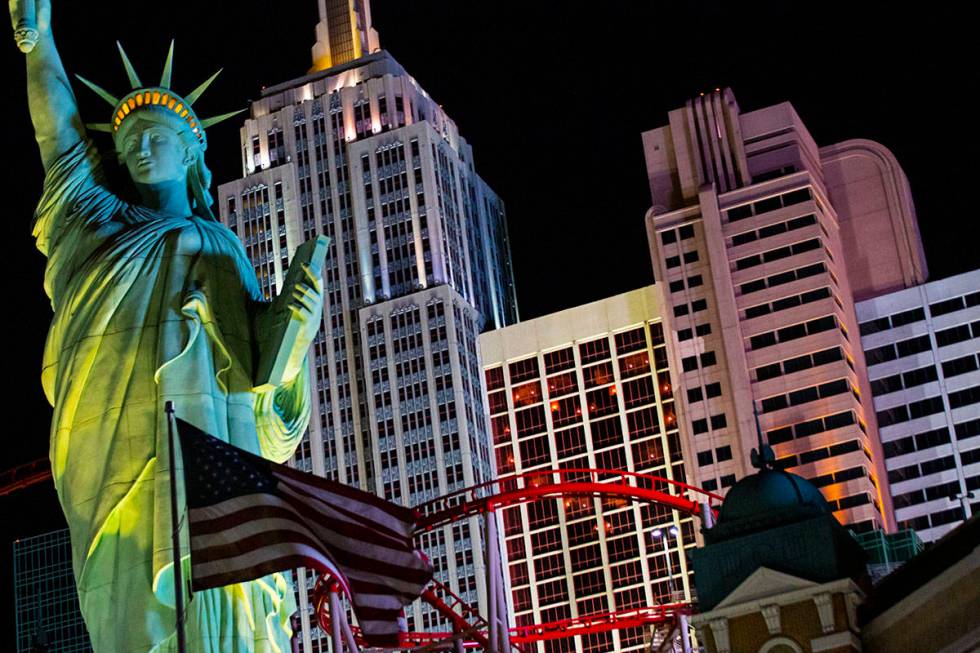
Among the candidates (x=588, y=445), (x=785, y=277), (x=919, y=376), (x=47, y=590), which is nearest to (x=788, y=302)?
(x=785, y=277)

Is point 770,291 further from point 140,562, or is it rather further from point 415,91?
point 140,562

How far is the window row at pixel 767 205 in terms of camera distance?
115 metres

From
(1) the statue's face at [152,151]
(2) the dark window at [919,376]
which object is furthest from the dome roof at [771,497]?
(2) the dark window at [919,376]

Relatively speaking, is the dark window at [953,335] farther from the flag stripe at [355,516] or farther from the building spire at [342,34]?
the flag stripe at [355,516]

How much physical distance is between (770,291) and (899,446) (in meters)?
12.8

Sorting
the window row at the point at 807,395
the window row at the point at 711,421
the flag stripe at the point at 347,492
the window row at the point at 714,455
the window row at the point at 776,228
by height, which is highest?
the window row at the point at 776,228

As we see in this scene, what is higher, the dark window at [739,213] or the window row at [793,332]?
the dark window at [739,213]

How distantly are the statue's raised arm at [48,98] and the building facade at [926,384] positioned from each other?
283ft

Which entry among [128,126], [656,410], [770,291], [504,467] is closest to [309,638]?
[504,467]

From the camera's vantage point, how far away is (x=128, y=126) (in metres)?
30.9

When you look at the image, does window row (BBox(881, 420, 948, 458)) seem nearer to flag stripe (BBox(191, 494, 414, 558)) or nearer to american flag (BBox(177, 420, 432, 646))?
american flag (BBox(177, 420, 432, 646))

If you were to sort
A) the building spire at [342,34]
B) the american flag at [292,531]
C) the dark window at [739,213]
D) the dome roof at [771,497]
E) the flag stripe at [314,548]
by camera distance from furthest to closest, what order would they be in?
the building spire at [342,34]
the dark window at [739,213]
the dome roof at [771,497]
the american flag at [292,531]
the flag stripe at [314,548]

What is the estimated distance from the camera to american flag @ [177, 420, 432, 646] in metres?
22.6

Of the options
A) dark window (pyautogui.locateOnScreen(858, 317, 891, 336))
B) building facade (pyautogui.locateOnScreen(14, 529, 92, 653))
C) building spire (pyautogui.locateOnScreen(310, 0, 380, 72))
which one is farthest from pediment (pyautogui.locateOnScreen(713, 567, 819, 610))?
building spire (pyautogui.locateOnScreen(310, 0, 380, 72))
